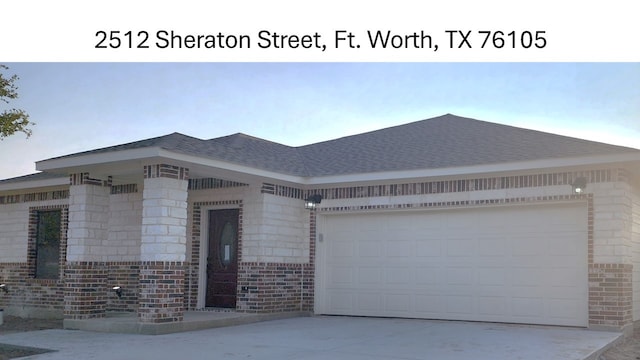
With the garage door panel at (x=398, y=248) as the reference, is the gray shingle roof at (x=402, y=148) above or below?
above

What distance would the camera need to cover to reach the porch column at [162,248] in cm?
1126

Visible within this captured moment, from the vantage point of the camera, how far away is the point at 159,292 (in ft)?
36.9

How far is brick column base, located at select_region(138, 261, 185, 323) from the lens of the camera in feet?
36.8

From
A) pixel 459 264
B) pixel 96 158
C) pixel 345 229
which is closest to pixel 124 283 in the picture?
pixel 96 158

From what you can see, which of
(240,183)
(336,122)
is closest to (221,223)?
(240,183)

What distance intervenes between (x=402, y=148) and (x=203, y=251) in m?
5.09

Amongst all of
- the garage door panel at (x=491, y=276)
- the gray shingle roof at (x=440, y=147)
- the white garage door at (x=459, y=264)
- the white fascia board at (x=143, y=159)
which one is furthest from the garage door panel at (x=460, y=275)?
the white fascia board at (x=143, y=159)

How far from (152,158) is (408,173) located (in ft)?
16.7

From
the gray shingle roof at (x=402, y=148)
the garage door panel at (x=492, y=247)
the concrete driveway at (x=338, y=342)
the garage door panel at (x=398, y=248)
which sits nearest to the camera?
the concrete driveway at (x=338, y=342)

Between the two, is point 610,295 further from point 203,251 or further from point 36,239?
point 36,239

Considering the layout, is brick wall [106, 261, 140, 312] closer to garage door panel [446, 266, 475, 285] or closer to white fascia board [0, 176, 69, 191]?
white fascia board [0, 176, 69, 191]

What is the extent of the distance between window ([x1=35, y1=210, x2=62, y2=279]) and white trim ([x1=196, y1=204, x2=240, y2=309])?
3847 millimetres

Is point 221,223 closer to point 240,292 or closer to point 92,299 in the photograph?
point 240,292

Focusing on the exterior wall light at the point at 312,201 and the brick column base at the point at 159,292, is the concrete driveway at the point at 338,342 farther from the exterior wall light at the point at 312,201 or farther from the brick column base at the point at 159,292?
the exterior wall light at the point at 312,201
